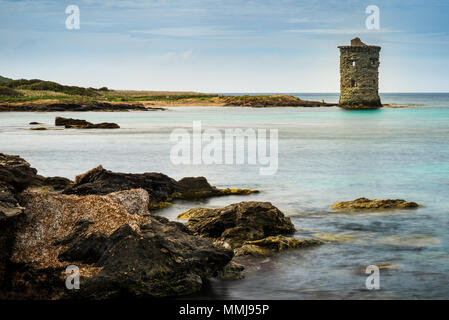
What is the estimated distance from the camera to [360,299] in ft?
21.8

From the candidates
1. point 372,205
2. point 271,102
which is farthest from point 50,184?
point 271,102

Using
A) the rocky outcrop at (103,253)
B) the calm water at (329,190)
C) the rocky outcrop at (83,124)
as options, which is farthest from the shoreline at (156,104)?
the rocky outcrop at (103,253)

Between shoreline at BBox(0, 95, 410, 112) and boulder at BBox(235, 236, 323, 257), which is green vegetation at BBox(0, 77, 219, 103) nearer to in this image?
shoreline at BBox(0, 95, 410, 112)

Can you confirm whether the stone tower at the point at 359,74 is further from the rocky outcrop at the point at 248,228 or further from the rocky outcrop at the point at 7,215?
the rocky outcrop at the point at 7,215

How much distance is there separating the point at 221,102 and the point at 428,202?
7869 centimetres

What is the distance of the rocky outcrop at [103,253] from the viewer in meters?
6.31

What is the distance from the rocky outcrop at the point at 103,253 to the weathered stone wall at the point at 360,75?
54860 mm

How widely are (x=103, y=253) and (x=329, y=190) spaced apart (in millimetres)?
9279

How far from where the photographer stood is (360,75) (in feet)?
197

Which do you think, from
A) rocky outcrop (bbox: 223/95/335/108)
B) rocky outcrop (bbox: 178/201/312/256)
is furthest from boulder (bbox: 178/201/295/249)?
rocky outcrop (bbox: 223/95/335/108)

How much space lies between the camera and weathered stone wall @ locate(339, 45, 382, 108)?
2338 inches
